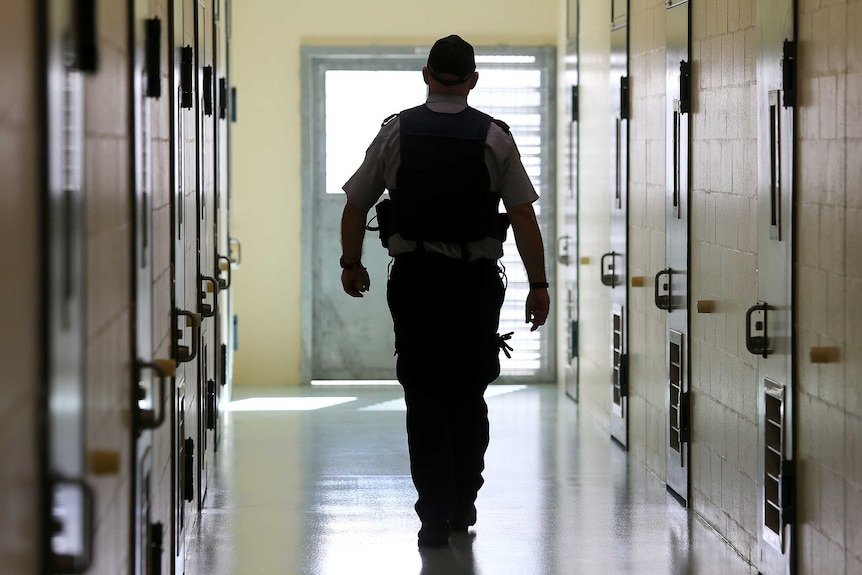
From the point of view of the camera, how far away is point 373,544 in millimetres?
3869

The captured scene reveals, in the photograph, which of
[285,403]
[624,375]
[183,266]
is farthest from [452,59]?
[285,403]

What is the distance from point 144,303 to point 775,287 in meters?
1.76

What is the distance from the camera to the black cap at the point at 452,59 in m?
3.82

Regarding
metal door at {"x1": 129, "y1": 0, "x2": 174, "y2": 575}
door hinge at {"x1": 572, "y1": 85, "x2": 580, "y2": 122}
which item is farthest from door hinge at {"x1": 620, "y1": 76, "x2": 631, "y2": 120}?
metal door at {"x1": 129, "y1": 0, "x2": 174, "y2": 575}

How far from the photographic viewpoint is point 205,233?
4637mm

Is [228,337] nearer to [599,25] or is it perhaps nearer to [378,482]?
[378,482]

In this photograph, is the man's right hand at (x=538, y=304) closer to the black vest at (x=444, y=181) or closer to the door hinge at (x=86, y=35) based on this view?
the black vest at (x=444, y=181)

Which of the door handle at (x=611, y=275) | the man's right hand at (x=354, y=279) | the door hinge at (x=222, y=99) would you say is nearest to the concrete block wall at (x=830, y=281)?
the man's right hand at (x=354, y=279)

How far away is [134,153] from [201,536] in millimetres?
1885

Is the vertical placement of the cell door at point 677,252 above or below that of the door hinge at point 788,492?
above

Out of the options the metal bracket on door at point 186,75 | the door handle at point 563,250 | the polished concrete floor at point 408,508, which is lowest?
the polished concrete floor at point 408,508

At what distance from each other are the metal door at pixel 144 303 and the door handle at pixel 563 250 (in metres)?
4.38

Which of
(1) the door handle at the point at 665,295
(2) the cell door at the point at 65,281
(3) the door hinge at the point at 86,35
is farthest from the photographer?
(1) the door handle at the point at 665,295

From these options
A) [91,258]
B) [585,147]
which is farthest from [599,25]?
[91,258]
